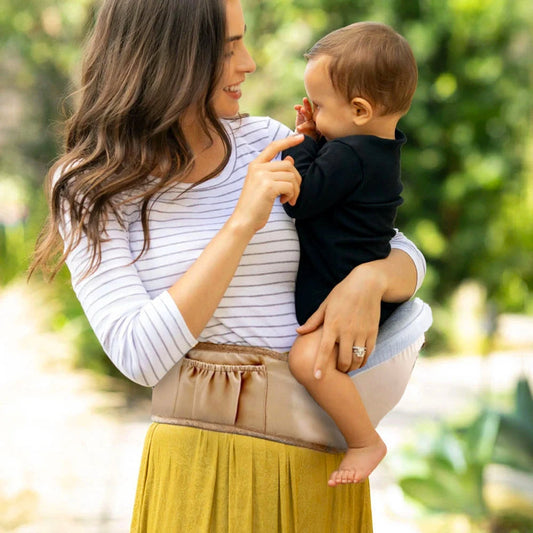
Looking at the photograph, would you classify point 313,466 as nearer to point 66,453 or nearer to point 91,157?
point 91,157

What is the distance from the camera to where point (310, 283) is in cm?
184

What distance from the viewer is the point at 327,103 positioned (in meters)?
1.88

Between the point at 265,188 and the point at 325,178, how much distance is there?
166mm

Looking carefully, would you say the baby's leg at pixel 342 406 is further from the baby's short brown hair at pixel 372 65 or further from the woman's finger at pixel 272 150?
the baby's short brown hair at pixel 372 65

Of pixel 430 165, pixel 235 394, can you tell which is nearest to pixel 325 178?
pixel 235 394

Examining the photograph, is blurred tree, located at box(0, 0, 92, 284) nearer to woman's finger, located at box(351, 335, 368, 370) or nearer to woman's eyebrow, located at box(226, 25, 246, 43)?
woman's eyebrow, located at box(226, 25, 246, 43)

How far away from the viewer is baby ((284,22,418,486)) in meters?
1.78

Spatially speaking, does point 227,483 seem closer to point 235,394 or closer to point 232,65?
point 235,394

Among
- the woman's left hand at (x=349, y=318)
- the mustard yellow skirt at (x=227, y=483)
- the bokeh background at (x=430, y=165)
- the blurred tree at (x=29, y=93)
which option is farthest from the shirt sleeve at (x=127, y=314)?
the blurred tree at (x=29, y=93)

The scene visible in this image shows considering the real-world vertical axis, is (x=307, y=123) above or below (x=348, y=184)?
above

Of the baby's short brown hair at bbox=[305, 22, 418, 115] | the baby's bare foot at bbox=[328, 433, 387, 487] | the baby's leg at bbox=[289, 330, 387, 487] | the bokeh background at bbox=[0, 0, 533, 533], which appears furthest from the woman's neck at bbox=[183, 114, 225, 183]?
the bokeh background at bbox=[0, 0, 533, 533]

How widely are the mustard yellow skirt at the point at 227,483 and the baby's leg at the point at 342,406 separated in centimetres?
9

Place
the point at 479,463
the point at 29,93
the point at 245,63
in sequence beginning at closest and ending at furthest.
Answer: the point at 245,63 < the point at 479,463 < the point at 29,93

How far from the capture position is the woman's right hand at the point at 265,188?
1658mm
